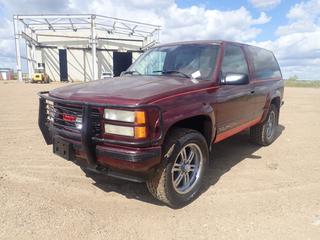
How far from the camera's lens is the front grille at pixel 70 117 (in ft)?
10.7

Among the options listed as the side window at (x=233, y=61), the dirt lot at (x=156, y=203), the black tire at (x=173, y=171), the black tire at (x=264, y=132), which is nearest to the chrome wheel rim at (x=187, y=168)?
the black tire at (x=173, y=171)

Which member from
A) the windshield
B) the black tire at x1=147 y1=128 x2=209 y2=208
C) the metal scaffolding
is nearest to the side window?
the windshield

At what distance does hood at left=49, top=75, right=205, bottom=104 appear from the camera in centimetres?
323

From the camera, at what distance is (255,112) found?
5.71 metres

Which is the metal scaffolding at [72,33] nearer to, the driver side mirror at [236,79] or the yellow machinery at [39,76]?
the yellow machinery at [39,76]

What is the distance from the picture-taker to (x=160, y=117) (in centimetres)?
322

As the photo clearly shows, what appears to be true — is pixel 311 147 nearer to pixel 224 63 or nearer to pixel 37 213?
pixel 224 63

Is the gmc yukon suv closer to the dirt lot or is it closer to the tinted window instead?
the dirt lot

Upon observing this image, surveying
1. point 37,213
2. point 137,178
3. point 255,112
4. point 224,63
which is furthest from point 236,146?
point 37,213

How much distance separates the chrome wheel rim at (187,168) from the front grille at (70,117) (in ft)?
3.39

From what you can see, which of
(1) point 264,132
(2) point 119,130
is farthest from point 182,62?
(1) point 264,132

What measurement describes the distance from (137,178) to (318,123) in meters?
7.67

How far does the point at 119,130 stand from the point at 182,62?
184cm

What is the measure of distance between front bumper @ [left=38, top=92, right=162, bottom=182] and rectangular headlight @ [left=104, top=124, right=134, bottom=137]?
0.10m
